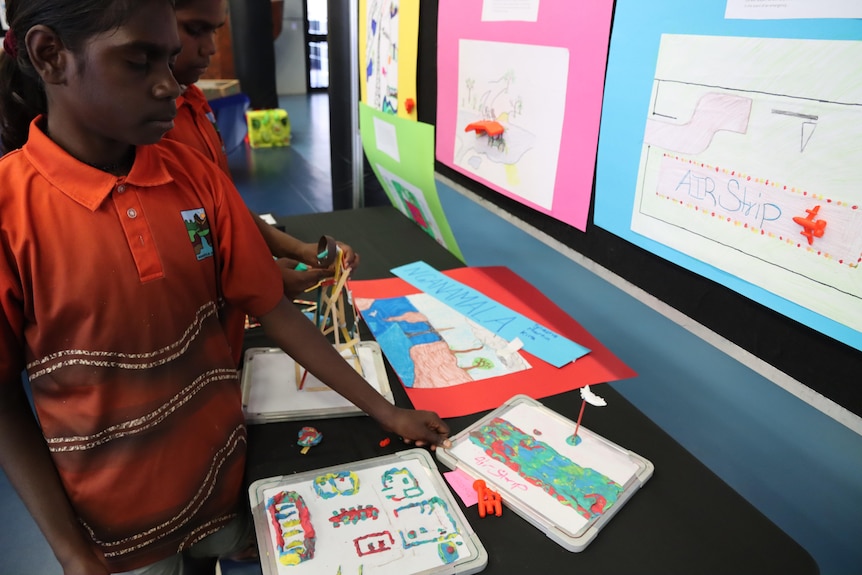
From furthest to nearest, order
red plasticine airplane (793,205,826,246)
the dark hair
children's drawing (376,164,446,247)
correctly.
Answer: children's drawing (376,164,446,247) < red plasticine airplane (793,205,826,246) < the dark hair

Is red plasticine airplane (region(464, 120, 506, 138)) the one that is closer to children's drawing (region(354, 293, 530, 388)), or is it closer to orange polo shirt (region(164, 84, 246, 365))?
children's drawing (region(354, 293, 530, 388))

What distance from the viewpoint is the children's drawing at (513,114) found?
2.96 feet

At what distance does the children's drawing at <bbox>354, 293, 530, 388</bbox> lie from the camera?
80cm

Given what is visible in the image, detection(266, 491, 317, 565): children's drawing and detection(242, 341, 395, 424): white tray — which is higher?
detection(242, 341, 395, 424): white tray

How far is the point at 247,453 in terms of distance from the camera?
25.3 inches

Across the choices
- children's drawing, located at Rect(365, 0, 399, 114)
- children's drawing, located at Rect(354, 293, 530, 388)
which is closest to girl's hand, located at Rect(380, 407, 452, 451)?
children's drawing, located at Rect(354, 293, 530, 388)

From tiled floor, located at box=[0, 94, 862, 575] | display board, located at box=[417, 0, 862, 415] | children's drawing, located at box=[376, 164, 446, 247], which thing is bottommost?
tiled floor, located at box=[0, 94, 862, 575]

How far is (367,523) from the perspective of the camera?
21.4 inches

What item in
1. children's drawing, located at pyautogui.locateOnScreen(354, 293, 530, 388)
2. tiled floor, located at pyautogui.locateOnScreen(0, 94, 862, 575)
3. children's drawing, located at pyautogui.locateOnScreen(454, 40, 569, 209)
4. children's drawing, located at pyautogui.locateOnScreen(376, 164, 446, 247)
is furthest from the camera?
children's drawing, located at pyautogui.locateOnScreen(376, 164, 446, 247)

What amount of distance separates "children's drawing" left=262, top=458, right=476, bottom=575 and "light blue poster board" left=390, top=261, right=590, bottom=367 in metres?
0.33

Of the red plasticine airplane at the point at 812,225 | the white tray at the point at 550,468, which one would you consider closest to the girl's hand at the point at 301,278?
the white tray at the point at 550,468

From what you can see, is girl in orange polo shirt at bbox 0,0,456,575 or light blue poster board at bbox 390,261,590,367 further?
light blue poster board at bbox 390,261,590,367

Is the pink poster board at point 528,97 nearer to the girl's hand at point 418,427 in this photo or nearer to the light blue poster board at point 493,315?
the light blue poster board at point 493,315

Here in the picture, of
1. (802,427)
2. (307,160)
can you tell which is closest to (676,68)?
(802,427)
